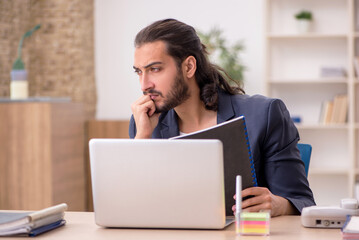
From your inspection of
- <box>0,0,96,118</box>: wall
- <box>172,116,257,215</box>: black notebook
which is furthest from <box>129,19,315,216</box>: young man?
<box>0,0,96,118</box>: wall

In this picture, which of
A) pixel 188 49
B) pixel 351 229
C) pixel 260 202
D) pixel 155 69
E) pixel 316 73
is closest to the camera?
pixel 351 229

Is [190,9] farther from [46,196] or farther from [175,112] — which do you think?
[175,112]

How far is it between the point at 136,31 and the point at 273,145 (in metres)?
3.62

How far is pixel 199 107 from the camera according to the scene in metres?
2.37

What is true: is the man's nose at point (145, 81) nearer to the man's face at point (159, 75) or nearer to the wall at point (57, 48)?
the man's face at point (159, 75)

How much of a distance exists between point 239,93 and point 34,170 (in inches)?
91.4

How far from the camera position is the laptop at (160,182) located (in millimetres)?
1444

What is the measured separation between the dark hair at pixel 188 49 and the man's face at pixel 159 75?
34mm

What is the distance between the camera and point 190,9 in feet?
17.9

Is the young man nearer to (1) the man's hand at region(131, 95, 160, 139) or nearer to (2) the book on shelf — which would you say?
(1) the man's hand at region(131, 95, 160, 139)

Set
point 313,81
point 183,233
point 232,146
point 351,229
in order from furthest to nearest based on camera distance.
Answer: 1. point 313,81
2. point 232,146
3. point 183,233
4. point 351,229

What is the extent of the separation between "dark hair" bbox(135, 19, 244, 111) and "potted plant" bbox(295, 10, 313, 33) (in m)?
2.90

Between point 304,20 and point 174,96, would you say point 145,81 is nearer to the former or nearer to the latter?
point 174,96

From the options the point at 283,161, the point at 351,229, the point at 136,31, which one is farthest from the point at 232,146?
the point at 136,31
